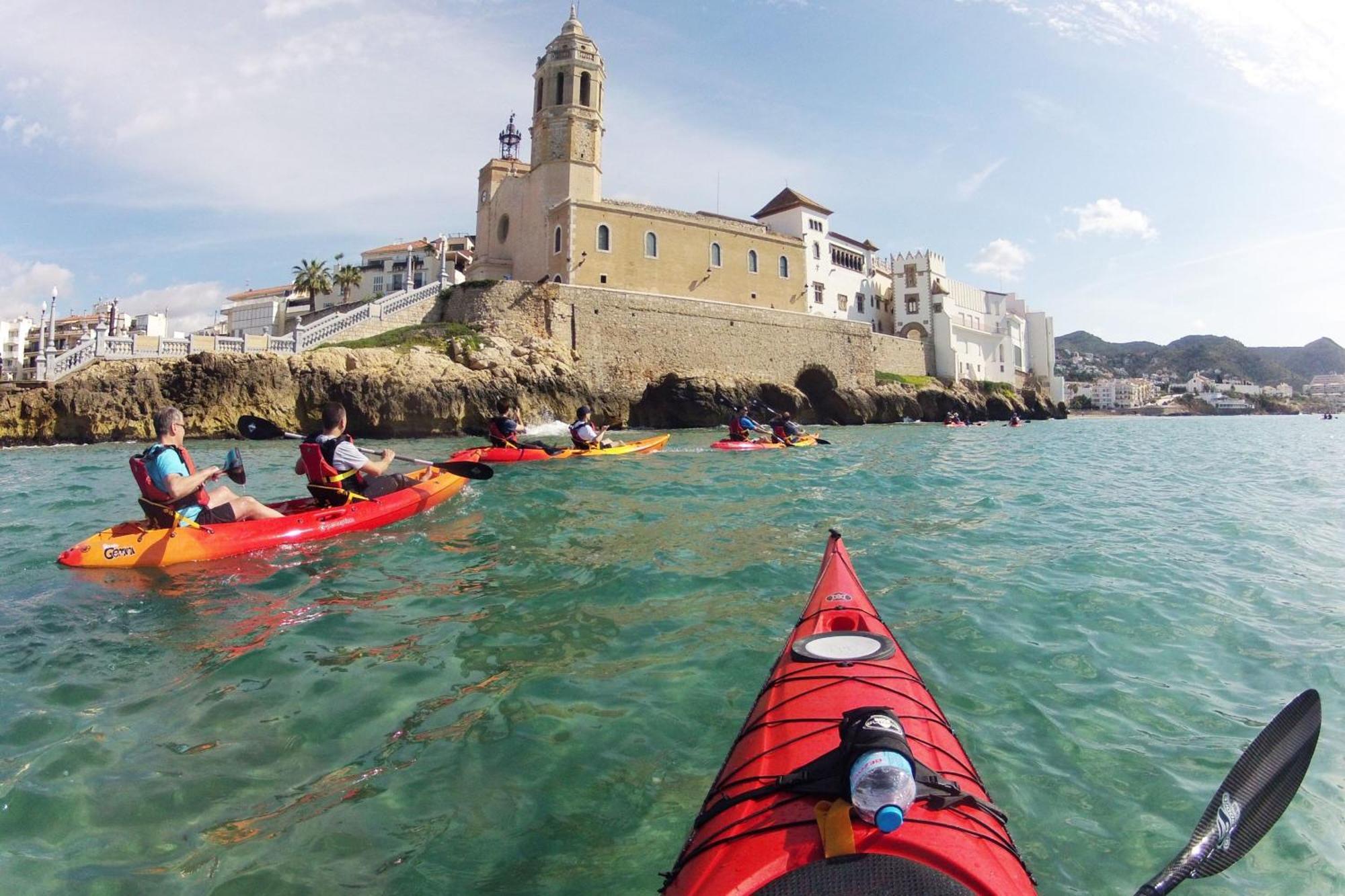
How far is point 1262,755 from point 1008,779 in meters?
1.09

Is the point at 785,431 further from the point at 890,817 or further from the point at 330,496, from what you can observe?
the point at 890,817

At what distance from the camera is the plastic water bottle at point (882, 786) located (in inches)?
72.6

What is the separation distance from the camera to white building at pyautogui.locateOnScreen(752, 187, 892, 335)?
47.6 metres

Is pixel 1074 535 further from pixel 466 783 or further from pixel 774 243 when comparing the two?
pixel 774 243

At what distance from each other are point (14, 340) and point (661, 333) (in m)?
53.1

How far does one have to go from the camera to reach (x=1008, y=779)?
3.34 metres

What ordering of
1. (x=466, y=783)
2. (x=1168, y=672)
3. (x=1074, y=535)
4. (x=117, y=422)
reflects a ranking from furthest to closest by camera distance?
(x=117, y=422), (x=1074, y=535), (x=1168, y=672), (x=466, y=783)

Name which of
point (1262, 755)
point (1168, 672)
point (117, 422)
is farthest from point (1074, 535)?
point (117, 422)

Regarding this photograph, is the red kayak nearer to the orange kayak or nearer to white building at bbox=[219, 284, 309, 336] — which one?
the orange kayak

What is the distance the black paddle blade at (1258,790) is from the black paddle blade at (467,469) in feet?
28.6

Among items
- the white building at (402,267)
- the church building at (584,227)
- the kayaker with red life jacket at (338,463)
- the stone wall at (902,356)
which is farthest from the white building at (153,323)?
the kayaker with red life jacket at (338,463)

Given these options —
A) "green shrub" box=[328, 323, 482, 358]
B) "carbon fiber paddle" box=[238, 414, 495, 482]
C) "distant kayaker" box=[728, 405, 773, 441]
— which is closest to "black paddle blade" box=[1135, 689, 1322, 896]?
"carbon fiber paddle" box=[238, 414, 495, 482]

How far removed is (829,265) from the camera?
4944 cm

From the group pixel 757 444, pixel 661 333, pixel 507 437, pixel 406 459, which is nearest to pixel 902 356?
pixel 661 333
